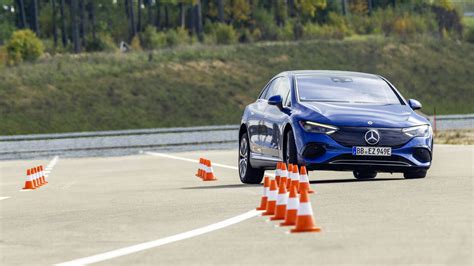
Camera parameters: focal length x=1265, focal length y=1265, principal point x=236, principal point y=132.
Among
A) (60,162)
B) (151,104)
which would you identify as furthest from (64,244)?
(151,104)

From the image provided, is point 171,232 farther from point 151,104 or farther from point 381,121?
point 151,104

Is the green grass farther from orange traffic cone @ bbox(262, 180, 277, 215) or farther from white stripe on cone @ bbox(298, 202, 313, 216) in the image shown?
white stripe on cone @ bbox(298, 202, 313, 216)

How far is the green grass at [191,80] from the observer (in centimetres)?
5606

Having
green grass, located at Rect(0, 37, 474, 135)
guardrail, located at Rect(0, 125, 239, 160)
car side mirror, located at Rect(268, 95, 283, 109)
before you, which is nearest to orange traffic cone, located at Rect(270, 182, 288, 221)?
car side mirror, located at Rect(268, 95, 283, 109)

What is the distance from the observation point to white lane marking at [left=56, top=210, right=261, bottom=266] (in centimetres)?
1038

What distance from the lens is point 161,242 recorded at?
11492 millimetres

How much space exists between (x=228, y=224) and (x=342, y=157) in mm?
4830

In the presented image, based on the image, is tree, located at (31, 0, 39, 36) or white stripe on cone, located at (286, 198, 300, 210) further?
tree, located at (31, 0, 39, 36)

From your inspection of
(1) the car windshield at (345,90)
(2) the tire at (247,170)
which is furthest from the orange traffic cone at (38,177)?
(1) the car windshield at (345,90)

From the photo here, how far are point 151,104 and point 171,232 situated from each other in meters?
46.6

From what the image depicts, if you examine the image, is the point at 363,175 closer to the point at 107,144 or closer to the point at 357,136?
the point at 357,136

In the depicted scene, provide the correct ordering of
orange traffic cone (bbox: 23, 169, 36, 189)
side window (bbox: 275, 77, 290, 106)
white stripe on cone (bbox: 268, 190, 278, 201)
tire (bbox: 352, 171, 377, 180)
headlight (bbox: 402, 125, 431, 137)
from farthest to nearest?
orange traffic cone (bbox: 23, 169, 36, 189) < tire (bbox: 352, 171, 377, 180) < side window (bbox: 275, 77, 290, 106) < headlight (bbox: 402, 125, 431, 137) < white stripe on cone (bbox: 268, 190, 278, 201)

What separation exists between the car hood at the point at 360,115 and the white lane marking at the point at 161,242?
3769mm

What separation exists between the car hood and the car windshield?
0.35m
